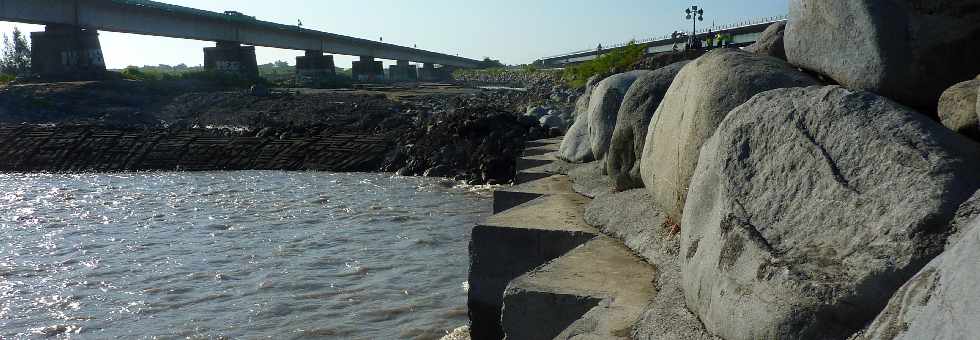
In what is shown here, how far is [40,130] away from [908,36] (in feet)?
89.2

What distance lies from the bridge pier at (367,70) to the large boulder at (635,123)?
269 ft

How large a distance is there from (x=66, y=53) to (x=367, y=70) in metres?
45.9

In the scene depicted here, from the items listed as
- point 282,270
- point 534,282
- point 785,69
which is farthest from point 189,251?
→ point 785,69

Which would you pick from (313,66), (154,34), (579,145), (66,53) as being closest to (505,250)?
(579,145)

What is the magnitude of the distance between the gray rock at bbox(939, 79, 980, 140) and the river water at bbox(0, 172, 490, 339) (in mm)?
4392

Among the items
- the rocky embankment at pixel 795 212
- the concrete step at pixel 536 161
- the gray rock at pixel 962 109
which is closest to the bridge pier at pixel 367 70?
the concrete step at pixel 536 161

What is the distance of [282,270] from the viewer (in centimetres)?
931

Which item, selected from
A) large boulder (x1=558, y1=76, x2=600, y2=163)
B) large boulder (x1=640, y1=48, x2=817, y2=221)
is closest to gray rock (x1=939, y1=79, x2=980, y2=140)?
large boulder (x1=640, y1=48, x2=817, y2=221)

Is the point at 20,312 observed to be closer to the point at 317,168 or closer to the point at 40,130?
the point at 317,168

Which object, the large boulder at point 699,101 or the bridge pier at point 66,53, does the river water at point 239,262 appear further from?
the bridge pier at point 66,53

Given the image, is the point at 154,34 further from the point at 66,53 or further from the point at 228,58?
the point at 228,58

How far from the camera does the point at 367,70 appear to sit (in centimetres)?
8981

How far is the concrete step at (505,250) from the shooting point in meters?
5.90

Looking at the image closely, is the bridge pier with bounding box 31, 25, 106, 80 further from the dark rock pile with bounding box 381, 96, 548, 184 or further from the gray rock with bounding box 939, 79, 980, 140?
the gray rock with bounding box 939, 79, 980, 140
